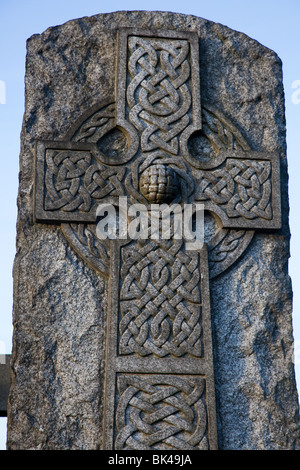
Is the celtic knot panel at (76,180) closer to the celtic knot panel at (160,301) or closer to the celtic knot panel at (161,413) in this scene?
the celtic knot panel at (160,301)

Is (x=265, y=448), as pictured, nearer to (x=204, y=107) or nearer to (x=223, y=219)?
(x=223, y=219)

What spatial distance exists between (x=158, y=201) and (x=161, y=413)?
41.4 inches

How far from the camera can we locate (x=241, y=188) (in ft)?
14.3

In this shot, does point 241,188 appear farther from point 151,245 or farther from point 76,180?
point 76,180

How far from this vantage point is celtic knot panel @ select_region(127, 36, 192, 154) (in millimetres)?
4359

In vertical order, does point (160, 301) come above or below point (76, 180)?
below

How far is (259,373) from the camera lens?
4.03 meters

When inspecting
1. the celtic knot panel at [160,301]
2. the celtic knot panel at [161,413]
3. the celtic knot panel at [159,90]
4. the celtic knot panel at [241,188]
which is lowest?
the celtic knot panel at [161,413]

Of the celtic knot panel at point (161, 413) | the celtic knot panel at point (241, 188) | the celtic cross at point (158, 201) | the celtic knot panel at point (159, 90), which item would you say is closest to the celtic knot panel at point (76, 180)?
the celtic cross at point (158, 201)

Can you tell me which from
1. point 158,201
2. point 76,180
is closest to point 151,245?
point 158,201

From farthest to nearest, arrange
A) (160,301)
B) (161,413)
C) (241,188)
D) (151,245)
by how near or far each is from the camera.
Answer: (241,188) → (151,245) → (160,301) → (161,413)

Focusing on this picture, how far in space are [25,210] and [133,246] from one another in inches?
22.3

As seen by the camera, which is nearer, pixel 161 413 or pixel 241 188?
pixel 161 413

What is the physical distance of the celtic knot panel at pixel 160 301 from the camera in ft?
12.9
